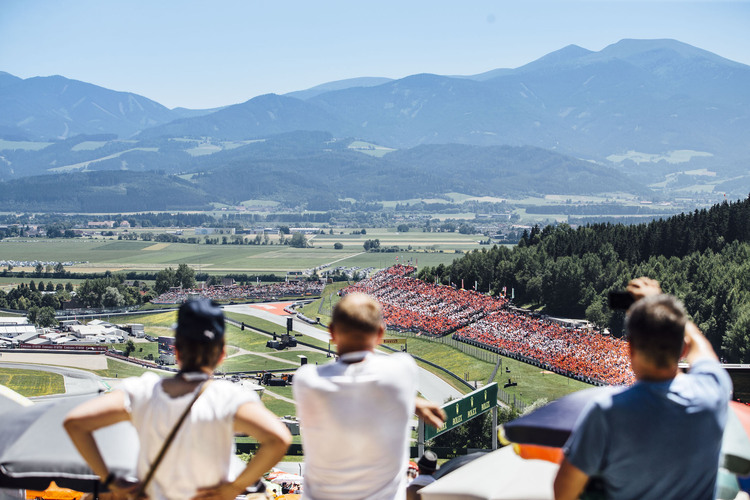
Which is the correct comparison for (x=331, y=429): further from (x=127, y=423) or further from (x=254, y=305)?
(x=254, y=305)

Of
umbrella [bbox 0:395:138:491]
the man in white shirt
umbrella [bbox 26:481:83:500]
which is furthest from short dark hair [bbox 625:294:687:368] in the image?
umbrella [bbox 26:481:83:500]

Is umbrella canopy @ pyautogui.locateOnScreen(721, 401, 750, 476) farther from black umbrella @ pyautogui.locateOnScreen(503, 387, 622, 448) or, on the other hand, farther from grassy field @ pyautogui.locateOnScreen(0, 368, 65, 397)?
grassy field @ pyautogui.locateOnScreen(0, 368, 65, 397)

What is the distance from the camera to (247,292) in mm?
99938

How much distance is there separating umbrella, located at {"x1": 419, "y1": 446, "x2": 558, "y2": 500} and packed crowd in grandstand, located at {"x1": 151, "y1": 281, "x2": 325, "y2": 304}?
91.3 meters

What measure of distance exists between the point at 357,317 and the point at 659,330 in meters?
1.45

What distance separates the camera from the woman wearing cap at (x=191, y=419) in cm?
382

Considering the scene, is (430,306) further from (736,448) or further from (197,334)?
(197,334)

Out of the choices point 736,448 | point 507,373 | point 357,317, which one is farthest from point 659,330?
point 507,373

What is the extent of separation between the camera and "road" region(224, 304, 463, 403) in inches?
1642

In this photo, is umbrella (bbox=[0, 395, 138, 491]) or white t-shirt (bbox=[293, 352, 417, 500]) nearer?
white t-shirt (bbox=[293, 352, 417, 500])

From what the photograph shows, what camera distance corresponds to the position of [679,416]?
3598 millimetres

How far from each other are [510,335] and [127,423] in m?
50.3

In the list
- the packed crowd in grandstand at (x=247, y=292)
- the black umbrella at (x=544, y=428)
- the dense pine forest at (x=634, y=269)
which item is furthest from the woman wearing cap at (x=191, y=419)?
the packed crowd in grandstand at (x=247, y=292)

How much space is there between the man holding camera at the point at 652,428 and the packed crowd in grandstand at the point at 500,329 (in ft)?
116
